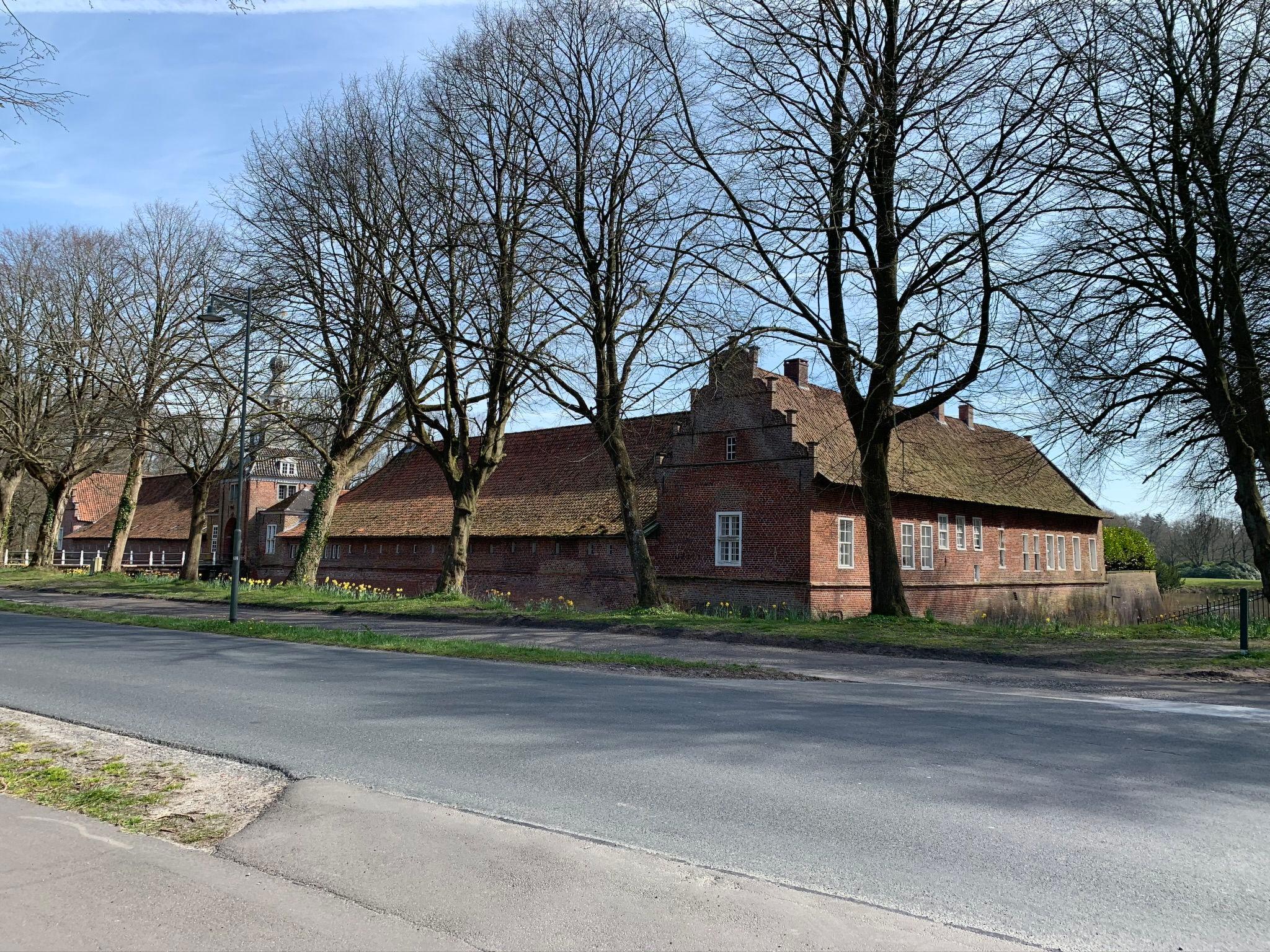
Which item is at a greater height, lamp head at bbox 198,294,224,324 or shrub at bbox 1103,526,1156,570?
lamp head at bbox 198,294,224,324

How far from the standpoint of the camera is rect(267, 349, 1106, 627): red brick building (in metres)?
28.9

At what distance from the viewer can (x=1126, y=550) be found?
54.6 metres

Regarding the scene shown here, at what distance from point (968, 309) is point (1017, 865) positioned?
1352 centimetres

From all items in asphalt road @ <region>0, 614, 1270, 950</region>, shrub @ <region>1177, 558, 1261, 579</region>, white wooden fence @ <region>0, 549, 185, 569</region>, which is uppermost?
shrub @ <region>1177, 558, 1261, 579</region>

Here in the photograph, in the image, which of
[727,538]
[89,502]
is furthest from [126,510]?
[89,502]

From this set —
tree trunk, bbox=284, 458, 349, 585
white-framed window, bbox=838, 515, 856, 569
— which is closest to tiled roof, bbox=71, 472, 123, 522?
tree trunk, bbox=284, 458, 349, 585

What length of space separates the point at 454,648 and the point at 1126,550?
51.3 metres

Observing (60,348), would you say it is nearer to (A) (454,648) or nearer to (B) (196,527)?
(B) (196,527)

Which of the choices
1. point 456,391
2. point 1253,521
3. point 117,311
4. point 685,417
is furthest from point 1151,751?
point 117,311

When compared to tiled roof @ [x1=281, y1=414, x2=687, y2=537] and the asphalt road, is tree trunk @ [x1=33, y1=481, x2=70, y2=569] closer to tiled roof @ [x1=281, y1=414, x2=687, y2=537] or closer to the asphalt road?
tiled roof @ [x1=281, y1=414, x2=687, y2=537]

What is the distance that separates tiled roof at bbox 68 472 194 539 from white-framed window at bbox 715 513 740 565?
4174 centimetres

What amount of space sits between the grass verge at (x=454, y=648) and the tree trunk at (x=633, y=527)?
6.60 m

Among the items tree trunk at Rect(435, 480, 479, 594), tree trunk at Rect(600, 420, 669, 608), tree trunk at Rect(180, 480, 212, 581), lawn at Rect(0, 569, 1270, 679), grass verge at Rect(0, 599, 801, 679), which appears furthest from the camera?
tree trunk at Rect(180, 480, 212, 581)

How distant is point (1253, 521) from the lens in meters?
19.2
